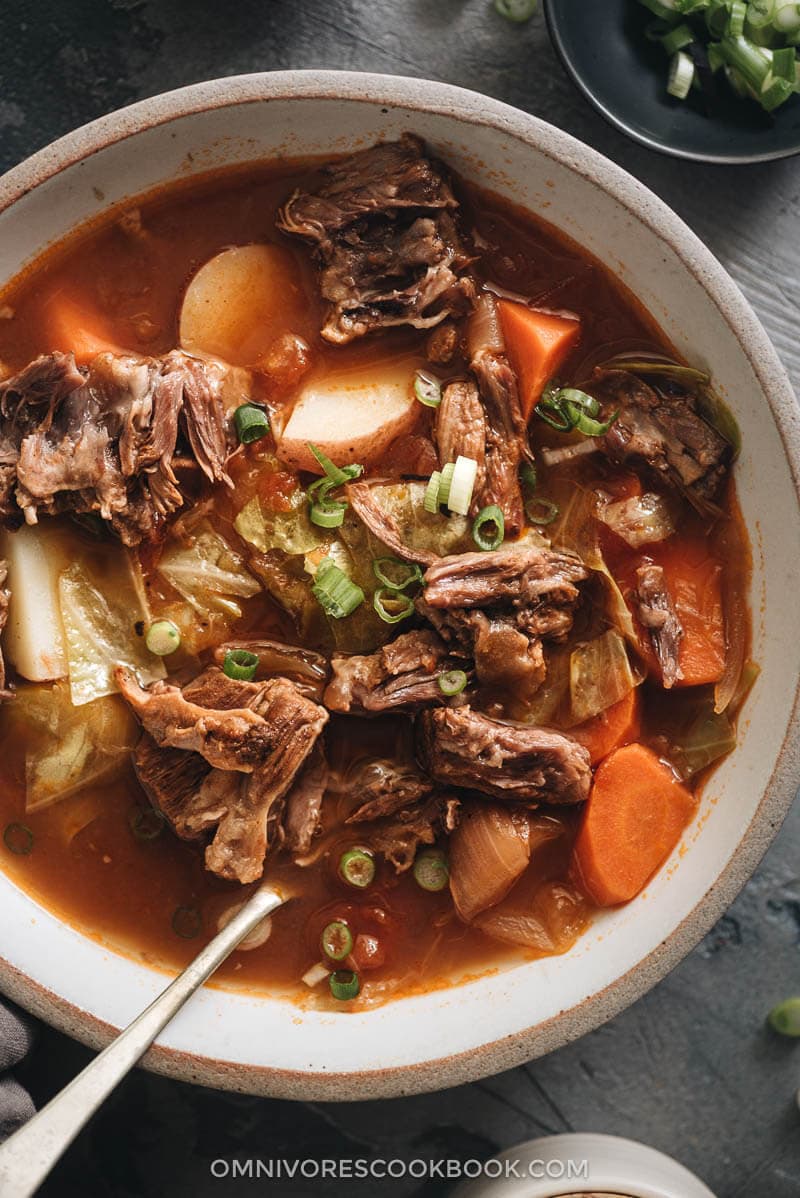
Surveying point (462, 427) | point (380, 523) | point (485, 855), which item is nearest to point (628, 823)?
point (485, 855)

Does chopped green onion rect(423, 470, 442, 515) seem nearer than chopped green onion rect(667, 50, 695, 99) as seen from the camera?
Yes

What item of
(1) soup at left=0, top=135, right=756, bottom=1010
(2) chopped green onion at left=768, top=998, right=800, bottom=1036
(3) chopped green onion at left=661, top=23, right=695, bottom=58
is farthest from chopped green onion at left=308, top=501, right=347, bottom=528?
(2) chopped green onion at left=768, top=998, right=800, bottom=1036

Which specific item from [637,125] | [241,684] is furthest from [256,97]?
[241,684]

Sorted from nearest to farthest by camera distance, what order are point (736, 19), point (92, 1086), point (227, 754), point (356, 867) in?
point (92, 1086)
point (227, 754)
point (356, 867)
point (736, 19)

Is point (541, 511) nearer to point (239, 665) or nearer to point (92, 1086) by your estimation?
point (239, 665)

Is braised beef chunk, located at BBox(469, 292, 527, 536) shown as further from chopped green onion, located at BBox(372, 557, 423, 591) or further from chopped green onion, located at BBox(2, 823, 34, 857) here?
chopped green onion, located at BBox(2, 823, 34, 857)

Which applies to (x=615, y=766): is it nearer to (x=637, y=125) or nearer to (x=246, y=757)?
(x=246, y=757)
